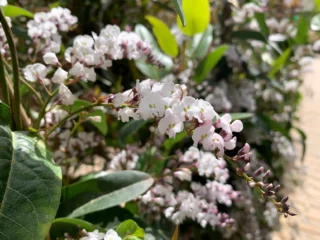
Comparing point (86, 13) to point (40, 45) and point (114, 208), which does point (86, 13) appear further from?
point (114, 208)

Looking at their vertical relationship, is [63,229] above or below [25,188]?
below

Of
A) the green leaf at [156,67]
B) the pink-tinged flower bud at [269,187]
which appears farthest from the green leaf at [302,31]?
the pink-tinged flower bud at [269,187]

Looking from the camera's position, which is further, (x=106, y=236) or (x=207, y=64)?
(x=207, y=64)

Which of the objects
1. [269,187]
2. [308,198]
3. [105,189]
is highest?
[269,187]

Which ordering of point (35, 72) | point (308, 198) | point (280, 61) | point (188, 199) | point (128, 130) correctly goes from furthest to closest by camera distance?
point (308, 198) < point (280, 61) < point (128, 130) < point (188, 199) < point (35, 72)

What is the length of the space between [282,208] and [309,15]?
45.3 inches

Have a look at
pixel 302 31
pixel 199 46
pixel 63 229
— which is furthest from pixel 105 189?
pixel 302 31

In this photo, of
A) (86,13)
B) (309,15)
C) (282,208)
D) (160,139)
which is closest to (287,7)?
(309,15)

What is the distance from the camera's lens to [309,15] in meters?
1.37

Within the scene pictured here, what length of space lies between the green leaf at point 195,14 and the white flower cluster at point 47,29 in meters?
0.21

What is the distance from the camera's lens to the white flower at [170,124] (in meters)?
0.33

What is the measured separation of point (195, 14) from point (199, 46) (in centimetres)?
16

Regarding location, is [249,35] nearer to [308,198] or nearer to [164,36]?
[164,36]

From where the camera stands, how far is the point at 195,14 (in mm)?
749
